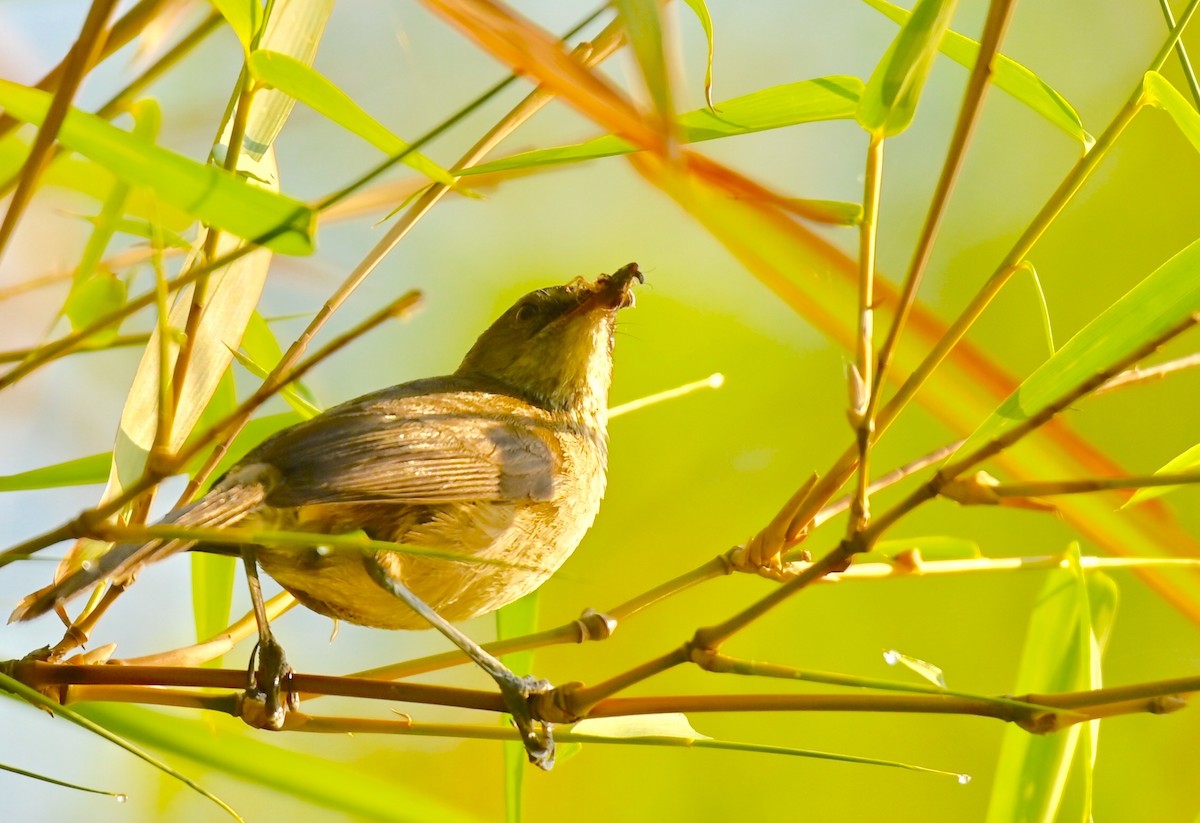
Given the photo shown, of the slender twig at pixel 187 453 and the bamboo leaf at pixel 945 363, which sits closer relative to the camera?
the slender twig at pixel 187 453

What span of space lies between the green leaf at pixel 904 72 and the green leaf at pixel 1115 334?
1.19 feet

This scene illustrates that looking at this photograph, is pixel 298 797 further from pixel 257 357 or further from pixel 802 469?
pixel 802 469

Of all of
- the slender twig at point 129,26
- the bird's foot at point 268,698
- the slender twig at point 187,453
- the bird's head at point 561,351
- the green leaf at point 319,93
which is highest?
the bird's head at point 561,351

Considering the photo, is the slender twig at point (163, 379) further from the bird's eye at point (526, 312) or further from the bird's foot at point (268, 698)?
the bird's eye at point (526, 312)

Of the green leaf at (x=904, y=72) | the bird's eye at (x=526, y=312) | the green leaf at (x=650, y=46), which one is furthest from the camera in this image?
the bird's eye at (x=526, y=312)

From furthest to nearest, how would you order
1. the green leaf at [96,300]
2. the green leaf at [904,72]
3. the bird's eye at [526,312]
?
the bird's eye at [526,312] < the green leaf at [96,300] < the green leaf at [904,72]

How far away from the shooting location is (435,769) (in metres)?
4.72

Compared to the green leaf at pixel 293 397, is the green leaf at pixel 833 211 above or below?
above

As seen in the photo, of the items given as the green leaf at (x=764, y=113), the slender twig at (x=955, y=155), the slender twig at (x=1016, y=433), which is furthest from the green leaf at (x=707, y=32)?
the slender twig at (x=1016, y=433)

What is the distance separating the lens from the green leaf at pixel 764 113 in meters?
1.57

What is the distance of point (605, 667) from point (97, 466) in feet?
9.84

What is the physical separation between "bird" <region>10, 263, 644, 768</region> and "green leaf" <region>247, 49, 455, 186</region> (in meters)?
0.64

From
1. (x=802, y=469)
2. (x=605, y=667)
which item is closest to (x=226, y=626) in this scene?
(x=605, y=667)

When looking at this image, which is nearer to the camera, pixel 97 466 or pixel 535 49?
pixel 535 49
